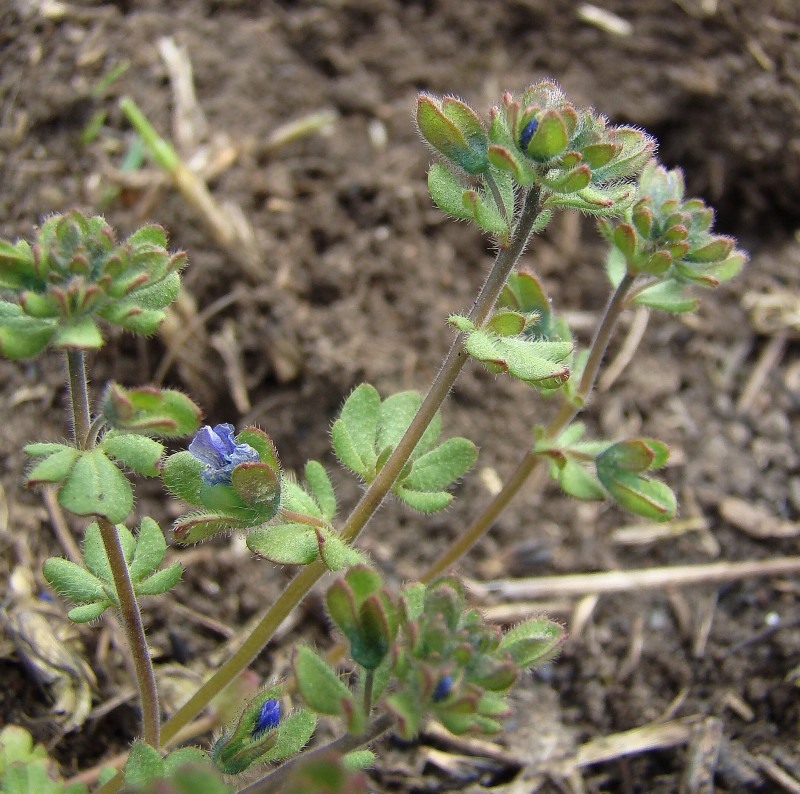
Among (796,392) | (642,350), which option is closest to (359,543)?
(642,350)

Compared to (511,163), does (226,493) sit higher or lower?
lower

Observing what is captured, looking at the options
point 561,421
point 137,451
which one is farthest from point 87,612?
point 561,421

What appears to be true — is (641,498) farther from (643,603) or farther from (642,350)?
(642,350)

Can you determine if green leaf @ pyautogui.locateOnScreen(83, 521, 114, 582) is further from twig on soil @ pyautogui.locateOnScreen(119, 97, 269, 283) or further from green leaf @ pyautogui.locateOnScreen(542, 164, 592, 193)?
twig on soil @ pyautogui.locateOnScreen(119, 97, 269, 283)

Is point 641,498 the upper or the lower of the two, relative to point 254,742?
upper

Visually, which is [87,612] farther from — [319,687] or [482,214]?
[482,214]

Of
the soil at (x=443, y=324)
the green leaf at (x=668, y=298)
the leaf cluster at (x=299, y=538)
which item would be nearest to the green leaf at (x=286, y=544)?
the leaf cluster at (x=299, y=538)

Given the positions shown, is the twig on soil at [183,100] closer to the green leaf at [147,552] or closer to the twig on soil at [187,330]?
the twig on soil at [187,330]
